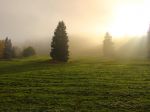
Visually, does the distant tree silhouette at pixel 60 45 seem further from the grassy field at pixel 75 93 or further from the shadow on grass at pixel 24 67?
the grassy field at pixel 75 93

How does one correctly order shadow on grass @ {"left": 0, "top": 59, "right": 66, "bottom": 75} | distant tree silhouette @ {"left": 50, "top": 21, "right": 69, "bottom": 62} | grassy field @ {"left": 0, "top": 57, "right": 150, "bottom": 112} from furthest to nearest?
distant tree silhouette @ {"left": 50, "top": 21, "right": 69, "bottom": 62}
shadow on grass @ {"left": 0, "top": 59, "right": 66, "bottom": 75}
grassy field @ {"left": 0, "top": 57, "right": 150, "bottom": 112}

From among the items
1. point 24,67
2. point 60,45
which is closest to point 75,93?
point 24,67

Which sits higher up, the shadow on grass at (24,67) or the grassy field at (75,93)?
the shadow on grass at (24,67)

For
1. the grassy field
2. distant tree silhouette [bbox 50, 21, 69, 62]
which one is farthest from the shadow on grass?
the grassy field

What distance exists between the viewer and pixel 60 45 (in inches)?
4259

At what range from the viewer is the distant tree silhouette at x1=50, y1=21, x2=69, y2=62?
107m

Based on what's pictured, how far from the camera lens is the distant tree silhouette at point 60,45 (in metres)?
107

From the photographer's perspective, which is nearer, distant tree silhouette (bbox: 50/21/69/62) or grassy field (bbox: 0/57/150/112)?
grassy field (bbox: 0/57/150/112)

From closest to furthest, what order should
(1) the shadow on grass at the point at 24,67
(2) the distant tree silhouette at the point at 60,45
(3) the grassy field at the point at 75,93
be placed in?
(3) the grassy field at the point at 75,93, (1) the shadow on grass at the point at 24,67, (2) the distant tree silhouette at the point at 60,45

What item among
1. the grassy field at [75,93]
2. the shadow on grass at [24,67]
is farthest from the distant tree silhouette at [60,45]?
the grassy field at [75,93]

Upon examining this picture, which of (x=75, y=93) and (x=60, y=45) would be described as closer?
(x=75, y=93)

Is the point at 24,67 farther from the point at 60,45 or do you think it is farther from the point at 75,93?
the point at 75,93

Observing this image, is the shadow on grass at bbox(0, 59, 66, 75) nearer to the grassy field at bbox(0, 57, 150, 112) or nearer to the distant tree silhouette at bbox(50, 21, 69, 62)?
the distant tree silhouette at bbox(50, 21, 69, 62)

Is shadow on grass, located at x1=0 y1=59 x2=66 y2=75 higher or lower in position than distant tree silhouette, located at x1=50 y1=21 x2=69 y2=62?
lower
